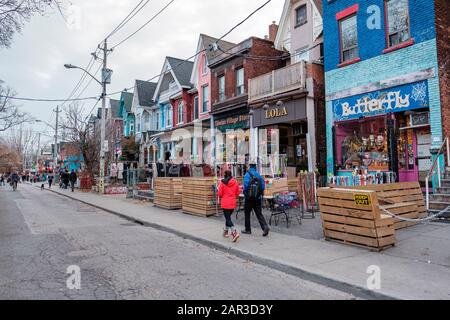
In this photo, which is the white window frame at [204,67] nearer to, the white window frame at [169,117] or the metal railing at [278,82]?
the white window frame at [169,117]

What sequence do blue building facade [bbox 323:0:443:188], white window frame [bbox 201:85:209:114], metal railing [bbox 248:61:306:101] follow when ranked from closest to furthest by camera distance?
1. blue building facade [bbox 323:0:443:188]
2. metal railing [bbox 248:61:306:101]
3. white window frame [bbox 201:85:209:114]

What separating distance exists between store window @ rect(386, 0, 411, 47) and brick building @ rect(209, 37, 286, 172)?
8026mm

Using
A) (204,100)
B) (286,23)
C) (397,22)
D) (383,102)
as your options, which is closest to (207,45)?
(204,100)

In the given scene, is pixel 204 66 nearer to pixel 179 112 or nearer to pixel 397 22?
pixel 179 112

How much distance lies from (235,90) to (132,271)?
16253 mm

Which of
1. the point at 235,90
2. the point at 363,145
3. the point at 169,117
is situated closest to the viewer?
the point at 363,145

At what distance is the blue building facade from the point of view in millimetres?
11303

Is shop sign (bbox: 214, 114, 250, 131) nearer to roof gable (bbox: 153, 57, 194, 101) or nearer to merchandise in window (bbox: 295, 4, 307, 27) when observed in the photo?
merchandise in window (bbox: 295, 4, 307, 27)

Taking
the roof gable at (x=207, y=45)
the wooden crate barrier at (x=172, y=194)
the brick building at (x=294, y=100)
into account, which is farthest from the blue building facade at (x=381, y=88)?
the roof gable at (x=207, y=45)

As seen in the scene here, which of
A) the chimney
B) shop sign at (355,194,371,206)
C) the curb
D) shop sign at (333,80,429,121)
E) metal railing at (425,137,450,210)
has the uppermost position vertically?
the chimney

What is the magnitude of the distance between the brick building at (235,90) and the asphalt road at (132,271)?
11.1 metres

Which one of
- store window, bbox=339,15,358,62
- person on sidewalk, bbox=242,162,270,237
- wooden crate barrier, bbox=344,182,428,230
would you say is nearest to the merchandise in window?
store window, bbox=339,15,358,62

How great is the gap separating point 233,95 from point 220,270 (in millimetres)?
15900

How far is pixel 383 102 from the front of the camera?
40.7 feet
